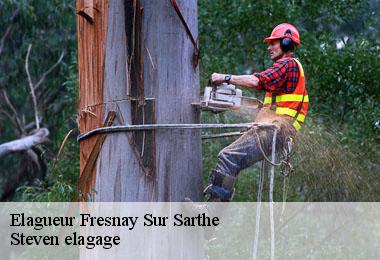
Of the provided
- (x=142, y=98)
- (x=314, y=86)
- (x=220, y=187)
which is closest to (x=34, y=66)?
(x=314, y=86)

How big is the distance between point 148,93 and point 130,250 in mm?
898

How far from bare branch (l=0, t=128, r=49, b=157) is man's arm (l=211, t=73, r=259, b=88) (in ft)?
35.6

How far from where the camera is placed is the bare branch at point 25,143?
16562 millimetres

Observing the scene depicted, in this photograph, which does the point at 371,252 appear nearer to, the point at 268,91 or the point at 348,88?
the point at 348,88

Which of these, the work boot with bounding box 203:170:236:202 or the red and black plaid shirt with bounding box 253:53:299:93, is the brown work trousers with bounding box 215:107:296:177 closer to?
the work boot with bounding box 203:170:236:202

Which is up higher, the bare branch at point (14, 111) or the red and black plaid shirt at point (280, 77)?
the red and black plaid shirt at point (280, 77)

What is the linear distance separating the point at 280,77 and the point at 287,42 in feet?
1.26

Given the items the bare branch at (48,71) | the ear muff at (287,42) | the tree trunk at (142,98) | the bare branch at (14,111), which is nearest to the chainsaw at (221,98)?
the tree trunk at (142,98)

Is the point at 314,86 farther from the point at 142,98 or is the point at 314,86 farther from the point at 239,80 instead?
the point at 142,98

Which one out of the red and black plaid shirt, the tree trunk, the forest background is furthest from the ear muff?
the tree trunk

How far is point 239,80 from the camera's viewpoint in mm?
6020

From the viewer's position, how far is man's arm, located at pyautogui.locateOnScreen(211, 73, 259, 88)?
589cm

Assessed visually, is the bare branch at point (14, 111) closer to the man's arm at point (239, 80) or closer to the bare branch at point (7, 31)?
the bare branch at point (7, 31)

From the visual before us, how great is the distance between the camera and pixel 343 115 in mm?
10883
